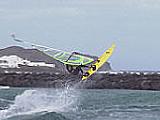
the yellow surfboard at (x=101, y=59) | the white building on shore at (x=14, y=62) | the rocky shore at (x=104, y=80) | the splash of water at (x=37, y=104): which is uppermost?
the white building on shore at (x=14, y=62)

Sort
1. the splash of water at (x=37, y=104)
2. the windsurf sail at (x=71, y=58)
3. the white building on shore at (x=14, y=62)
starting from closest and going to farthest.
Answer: the windsurf sail at (x=71, y=58) → the splash of water at (x=37, y=104) → the white building on shore at (x=14, y=62)

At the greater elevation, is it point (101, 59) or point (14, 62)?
point (14, 62)

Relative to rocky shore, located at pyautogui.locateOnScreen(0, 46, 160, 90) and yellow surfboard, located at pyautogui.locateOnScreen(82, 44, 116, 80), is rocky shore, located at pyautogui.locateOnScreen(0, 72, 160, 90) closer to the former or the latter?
rocky shore, located at pyautogui.locateOnScreen(0, 46, 160, 90)

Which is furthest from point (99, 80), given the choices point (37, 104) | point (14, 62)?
point (37, 104)

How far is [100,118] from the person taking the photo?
41.5 m

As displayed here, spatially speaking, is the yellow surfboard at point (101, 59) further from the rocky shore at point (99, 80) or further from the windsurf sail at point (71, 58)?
the rocky shore at point (99, 80)

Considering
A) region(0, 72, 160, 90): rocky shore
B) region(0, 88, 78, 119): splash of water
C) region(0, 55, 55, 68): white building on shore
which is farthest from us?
region(0, 55, 55, 68): white building on shore

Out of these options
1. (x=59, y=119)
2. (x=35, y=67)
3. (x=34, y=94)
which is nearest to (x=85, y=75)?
(x=59, y=119)

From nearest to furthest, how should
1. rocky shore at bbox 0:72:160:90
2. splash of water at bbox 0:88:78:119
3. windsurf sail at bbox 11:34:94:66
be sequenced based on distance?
windsurf sail at bbox 11:34:94:66
splash of water at bbox 0:88:78:119
rocky shore at bbox 0:72:160:90

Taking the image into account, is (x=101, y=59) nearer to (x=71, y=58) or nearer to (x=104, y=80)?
(x=71, y=58)

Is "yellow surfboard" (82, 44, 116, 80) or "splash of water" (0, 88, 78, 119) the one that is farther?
"splash of water" (0, 88, 78, 119)

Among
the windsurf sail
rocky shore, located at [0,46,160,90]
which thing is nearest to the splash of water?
the windsurf sail

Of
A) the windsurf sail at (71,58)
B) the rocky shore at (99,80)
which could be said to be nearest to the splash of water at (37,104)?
the windsurf sail at (71,58)

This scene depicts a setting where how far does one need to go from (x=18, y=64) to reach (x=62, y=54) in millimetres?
79083
